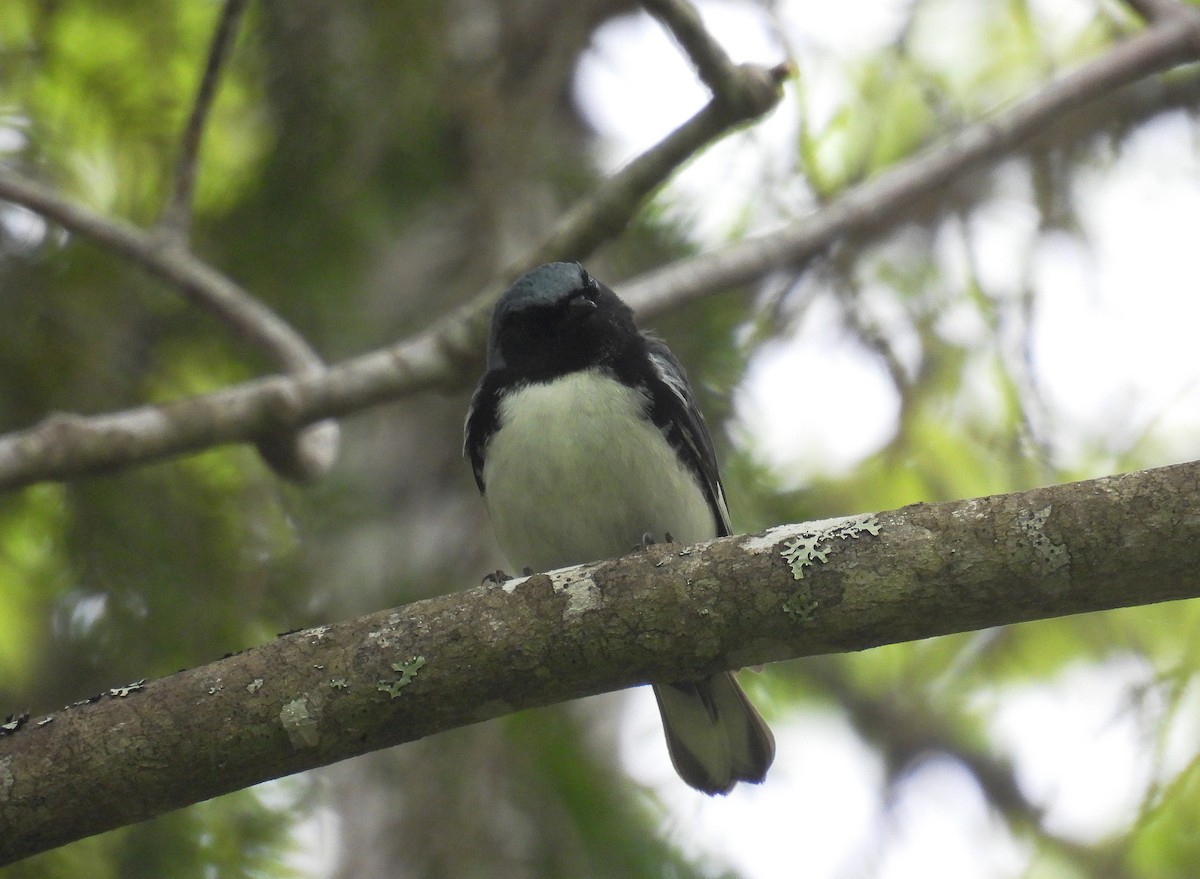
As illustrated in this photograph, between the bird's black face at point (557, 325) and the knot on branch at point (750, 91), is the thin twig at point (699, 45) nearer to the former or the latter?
the knot on branch at point (750, 91)

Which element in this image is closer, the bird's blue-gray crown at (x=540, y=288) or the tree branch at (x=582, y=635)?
the tree branch at (x=582, y=635)

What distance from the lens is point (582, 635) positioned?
7.83ft

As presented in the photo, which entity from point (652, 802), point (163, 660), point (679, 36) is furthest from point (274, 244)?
point (652, 802)

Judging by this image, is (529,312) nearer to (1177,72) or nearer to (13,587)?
(13,587)

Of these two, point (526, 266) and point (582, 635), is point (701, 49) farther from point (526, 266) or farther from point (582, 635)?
point (582, 635)


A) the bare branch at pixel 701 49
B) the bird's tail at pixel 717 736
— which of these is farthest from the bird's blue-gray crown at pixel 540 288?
the bird's tail at pixel 717 736

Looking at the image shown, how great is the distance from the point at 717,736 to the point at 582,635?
1487 millimetres

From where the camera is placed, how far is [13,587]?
14.5 feet

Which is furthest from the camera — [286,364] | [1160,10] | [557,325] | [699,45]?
[1160,10]

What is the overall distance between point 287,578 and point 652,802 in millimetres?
1418

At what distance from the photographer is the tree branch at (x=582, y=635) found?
7.29 ft

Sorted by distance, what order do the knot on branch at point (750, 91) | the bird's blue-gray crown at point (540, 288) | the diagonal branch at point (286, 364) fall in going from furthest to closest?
1. the bird's blue-gray crown at point (540, 288)
2. the knot on branch at point (750, 91)
3. the diagonal branch at point (286, 364)

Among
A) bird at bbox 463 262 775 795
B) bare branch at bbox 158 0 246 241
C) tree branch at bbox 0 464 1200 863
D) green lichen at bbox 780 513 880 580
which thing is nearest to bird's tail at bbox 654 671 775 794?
bird at bbox 463 262 775 795

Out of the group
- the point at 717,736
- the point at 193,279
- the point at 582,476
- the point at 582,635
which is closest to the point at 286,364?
the point at 193,279
